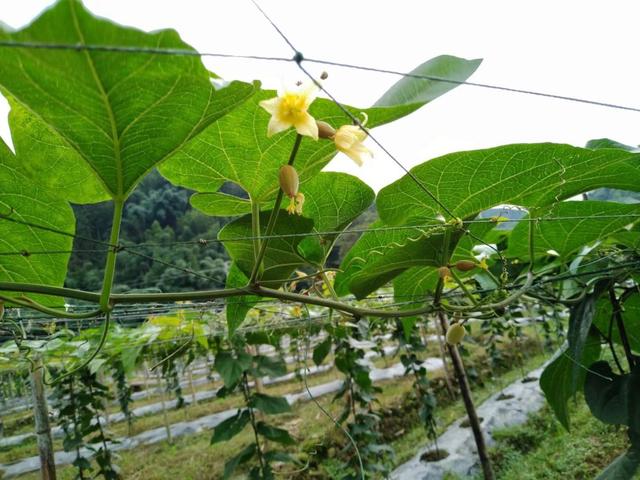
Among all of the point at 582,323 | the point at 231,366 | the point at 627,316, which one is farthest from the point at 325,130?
the point at 231,366

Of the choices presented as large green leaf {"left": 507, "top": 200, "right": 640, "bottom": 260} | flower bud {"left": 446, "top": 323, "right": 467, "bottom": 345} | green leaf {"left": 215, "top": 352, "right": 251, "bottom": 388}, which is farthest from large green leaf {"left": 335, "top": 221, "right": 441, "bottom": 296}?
green leaf {"left": 215, "top": 352, "right": 251, "bottom": 388}

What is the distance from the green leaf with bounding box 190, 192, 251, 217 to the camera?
1.97 feet

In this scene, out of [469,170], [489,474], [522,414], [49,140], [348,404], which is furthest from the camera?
[522,414]

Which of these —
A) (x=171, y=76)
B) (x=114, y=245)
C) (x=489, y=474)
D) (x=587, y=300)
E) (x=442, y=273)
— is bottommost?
(x=489, y=474)

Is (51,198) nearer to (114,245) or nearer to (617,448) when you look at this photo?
(114,245)

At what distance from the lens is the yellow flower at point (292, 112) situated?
0.41 meters

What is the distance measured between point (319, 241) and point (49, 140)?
359 millimetres

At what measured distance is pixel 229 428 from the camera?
7.15 ft

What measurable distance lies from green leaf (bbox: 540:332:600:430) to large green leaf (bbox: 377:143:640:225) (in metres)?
0.39

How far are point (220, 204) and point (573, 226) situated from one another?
56 cm

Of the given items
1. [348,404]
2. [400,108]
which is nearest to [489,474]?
[348,404]

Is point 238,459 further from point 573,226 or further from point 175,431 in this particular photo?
point 175,431

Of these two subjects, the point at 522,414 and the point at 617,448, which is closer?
the point at 617,448

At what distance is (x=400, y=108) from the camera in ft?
1.44
